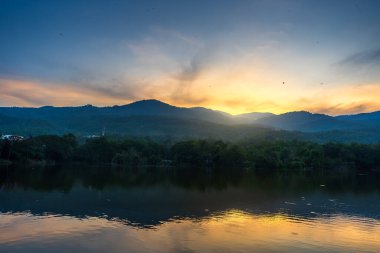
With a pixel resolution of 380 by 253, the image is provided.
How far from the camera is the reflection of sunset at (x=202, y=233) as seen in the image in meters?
21.8

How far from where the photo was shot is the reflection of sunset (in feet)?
71.6

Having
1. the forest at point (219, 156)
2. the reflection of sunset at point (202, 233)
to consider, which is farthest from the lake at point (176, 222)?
the forest at point (219, 156)

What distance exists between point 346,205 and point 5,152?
79.4 meters

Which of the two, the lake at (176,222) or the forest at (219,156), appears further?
the forest at (219,156)

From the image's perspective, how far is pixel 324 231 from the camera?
27.0m

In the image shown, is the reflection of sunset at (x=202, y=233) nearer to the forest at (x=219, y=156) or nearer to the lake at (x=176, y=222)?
the lake at (x=176, y=222)

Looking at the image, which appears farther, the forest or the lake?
the forest

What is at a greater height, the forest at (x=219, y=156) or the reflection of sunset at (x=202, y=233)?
the forest at (x=219, y=156)

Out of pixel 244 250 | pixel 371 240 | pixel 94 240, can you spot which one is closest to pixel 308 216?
pixel 371 240

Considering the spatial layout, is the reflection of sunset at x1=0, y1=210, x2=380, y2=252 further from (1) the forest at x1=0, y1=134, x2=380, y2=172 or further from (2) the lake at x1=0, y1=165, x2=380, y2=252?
(1) the forest at x1=0, y1=134, x2=380, y2=172

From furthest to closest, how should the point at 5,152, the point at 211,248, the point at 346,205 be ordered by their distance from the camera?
1. the point at 5,152
2. the point at 346,205
3. the point at 211,248

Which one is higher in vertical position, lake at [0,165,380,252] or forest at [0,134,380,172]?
forest at [0,134,380,172]

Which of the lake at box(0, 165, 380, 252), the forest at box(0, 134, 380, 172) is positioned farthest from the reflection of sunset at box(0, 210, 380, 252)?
the forest at box(0, 134, 380, 172)

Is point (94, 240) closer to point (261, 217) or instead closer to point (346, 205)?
point (261, 217)
